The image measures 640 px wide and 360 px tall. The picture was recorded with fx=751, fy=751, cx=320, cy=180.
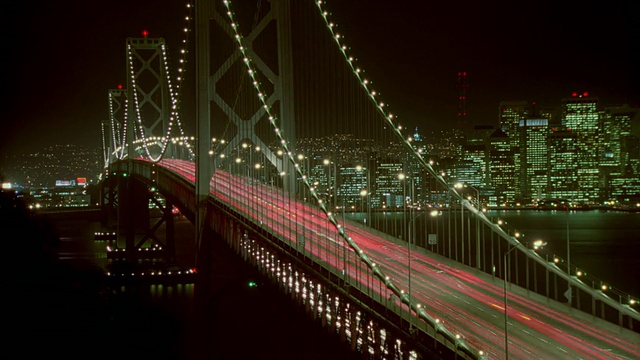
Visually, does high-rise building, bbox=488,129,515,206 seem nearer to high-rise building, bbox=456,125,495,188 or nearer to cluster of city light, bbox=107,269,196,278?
high-rise building, bbox=456,125,495,188

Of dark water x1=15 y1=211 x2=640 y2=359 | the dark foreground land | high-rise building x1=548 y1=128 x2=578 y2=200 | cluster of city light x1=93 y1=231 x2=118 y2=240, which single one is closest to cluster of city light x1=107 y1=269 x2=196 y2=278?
dark water x1=15 y1=211 x2=640 y2=359

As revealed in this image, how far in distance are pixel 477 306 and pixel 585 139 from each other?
117 m

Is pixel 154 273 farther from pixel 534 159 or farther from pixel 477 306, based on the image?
pixel 534 159

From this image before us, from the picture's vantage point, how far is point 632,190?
11388 cm

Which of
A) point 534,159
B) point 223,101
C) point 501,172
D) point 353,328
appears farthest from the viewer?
point 534,159

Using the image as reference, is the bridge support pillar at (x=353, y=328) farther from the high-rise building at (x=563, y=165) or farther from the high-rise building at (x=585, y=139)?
the high-rise building at (x=585, y=139)

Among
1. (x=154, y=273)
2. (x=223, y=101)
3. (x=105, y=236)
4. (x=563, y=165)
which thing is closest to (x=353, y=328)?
(x=223, y=101)

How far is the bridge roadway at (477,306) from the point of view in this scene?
10.0 m

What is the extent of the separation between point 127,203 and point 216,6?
22.4 metres

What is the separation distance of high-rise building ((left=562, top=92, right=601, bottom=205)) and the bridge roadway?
99.8 m

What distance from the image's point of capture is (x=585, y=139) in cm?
12175

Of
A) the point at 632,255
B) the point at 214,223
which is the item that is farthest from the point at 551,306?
the point at 632,255

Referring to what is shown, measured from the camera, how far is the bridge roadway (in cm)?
1002

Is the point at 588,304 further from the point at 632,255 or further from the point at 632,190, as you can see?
the point at 632,190
